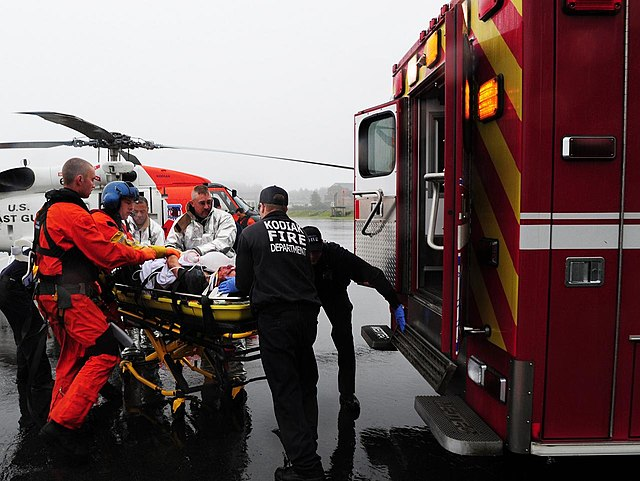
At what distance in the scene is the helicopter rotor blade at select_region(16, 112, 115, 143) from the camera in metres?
8.16

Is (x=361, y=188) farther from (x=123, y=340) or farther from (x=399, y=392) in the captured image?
(x=123, y=340)

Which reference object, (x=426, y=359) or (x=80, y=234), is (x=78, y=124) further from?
(x=426, y=359)

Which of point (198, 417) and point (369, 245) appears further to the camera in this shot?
point (369, 245)

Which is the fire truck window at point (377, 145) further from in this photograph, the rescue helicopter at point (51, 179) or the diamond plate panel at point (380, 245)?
the rescue helicopter at point (51, 179)

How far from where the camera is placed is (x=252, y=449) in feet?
12.7

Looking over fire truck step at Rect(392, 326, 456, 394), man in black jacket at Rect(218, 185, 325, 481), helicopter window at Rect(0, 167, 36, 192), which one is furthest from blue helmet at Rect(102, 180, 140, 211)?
helicopter window at Rect(0, 167, 36, 192)

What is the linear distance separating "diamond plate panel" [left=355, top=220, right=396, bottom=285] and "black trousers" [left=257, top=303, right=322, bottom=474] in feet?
4.12

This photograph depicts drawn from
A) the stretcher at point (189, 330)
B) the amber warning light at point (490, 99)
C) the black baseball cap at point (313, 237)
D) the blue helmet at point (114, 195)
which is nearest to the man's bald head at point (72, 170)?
the blue helmet at point (114, 195)

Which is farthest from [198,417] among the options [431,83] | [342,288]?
[431,83]

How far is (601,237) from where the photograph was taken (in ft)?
8.31

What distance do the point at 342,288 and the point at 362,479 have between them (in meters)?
1.52

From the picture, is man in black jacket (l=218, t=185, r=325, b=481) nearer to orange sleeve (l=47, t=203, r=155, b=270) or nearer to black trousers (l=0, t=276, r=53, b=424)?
orange sleeve (l=47, t=203, r=155, b=270)

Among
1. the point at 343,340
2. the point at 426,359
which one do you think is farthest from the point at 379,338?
the point at 426,359

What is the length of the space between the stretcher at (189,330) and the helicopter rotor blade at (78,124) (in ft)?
14.8
